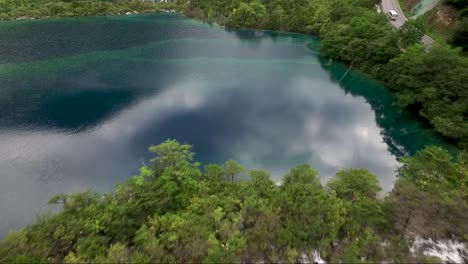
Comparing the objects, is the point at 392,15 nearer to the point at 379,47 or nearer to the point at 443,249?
the point at 379,47

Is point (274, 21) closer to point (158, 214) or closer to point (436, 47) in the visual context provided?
point (436, 47)

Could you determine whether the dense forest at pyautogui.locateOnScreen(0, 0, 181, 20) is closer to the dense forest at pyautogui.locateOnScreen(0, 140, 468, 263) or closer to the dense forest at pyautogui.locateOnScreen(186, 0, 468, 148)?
the dense forest at pyautogui.locateOnScreen(186, 0, 468, 148)

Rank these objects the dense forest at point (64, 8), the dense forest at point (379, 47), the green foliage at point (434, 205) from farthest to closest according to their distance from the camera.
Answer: the dense forest at point (64, 8) → the dense forest at point (379, 47) → the green foliage at point (434, 205)

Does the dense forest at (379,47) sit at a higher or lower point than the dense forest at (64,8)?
higher

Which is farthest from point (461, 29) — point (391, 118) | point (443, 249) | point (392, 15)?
point (443, 249)

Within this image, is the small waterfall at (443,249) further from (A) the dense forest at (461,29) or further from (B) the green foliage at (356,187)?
(A) the dense forest at (461,29)

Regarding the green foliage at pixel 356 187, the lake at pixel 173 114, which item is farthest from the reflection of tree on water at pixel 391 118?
the green foliage at pixel 356 187

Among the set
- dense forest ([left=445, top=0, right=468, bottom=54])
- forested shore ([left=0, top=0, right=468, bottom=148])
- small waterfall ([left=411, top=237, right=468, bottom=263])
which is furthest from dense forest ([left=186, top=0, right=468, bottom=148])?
small waterfall ([left=411, top=237, right=468, bottom=263])
